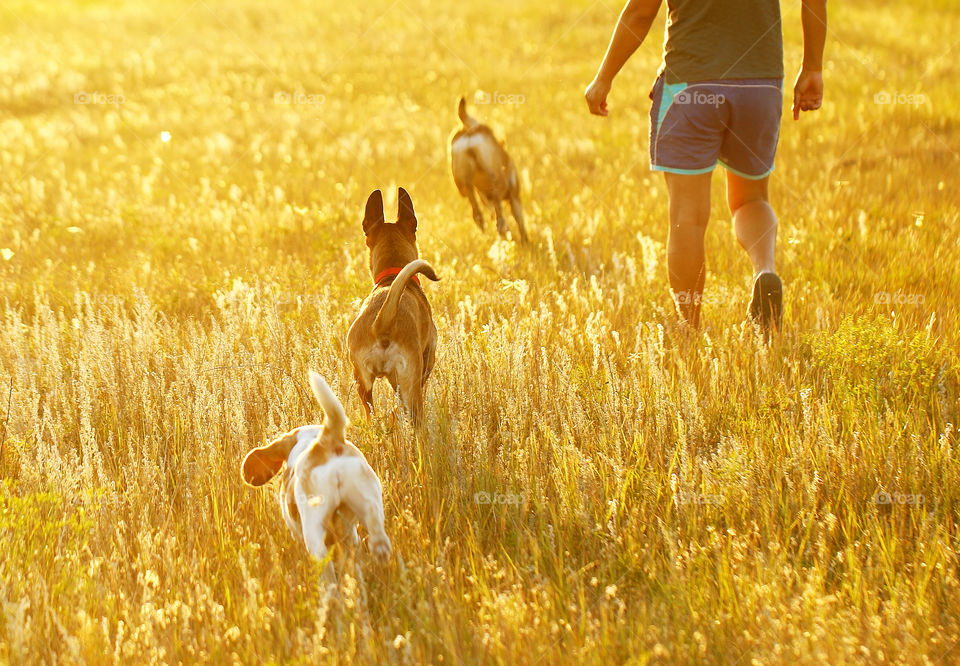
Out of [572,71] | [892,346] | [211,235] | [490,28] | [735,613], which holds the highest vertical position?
[490,28]

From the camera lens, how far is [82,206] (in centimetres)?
929

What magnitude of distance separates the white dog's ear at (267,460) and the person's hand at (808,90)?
3292mm

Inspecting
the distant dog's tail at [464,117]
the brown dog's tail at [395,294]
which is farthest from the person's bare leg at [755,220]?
the distant dog's tail at [464,117]

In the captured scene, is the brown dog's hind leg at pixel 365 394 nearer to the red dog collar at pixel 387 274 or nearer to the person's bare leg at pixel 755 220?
the red dog collar at pixel 387 274

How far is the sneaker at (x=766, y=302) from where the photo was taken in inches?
192

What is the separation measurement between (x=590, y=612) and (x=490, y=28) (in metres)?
26.1

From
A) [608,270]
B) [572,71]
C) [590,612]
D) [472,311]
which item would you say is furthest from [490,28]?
[590,612]

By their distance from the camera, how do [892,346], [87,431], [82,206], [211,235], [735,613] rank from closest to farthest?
[735,613]
[87,431]
[892,346]
[211,235]
[82,206]

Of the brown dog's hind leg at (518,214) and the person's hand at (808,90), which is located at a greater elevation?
the person's hand at (808,90)

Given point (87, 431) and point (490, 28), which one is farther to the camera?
point (490, 28)

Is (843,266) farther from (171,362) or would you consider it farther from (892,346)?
(171,362)

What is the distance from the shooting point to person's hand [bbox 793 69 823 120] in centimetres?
502

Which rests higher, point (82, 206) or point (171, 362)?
point (82, 206)

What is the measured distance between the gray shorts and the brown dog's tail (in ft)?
5.41
